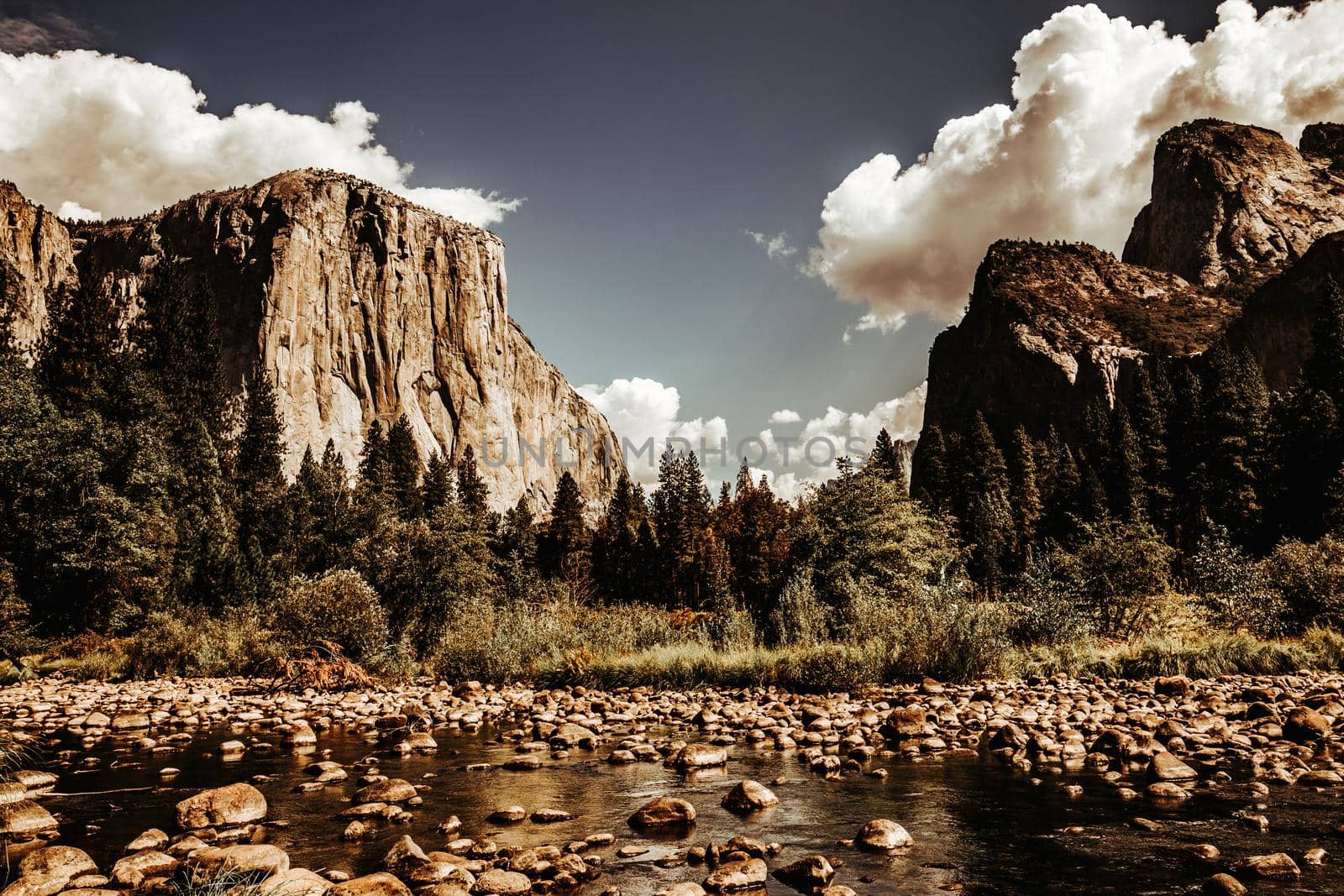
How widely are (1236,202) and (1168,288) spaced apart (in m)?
39.0

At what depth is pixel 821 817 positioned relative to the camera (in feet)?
23.0

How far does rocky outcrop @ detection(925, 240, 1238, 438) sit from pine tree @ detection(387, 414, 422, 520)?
231 ft

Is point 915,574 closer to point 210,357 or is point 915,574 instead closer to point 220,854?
point 220,854

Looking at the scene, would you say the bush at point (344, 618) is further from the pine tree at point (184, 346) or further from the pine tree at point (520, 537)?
the pine tree at point (520, 537)

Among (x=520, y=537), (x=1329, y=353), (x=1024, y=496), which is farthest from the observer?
(x=520, y=537)

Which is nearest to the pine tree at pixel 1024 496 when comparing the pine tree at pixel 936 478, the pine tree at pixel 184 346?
the pine tree at pixel 936 478

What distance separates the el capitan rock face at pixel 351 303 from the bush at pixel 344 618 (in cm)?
8396

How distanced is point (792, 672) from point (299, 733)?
9.13 metres

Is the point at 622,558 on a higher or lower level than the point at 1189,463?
lower

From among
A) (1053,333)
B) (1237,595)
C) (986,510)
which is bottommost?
(1237,595)

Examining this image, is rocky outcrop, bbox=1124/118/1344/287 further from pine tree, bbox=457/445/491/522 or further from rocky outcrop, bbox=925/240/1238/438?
pine tree, bbox=457/445/491/522

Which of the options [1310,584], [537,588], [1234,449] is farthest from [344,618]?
[1234,449]

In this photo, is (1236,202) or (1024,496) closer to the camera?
(1024,496)

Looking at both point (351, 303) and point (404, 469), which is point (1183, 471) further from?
point (351, 303)
